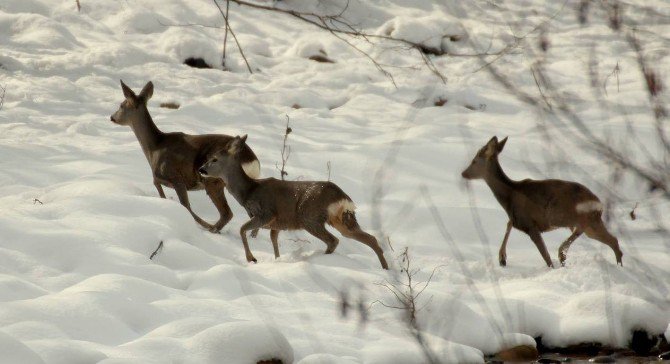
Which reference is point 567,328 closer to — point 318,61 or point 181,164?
point 181,164

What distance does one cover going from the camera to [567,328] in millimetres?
6371

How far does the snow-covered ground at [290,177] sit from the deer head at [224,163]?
519 millimetres

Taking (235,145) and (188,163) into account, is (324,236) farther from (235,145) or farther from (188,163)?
(188,163)

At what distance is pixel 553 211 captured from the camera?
807cm

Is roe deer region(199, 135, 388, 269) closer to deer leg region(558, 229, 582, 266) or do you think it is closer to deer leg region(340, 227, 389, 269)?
deer leg region(340, 227, 389, 269)

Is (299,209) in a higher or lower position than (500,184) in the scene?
lower

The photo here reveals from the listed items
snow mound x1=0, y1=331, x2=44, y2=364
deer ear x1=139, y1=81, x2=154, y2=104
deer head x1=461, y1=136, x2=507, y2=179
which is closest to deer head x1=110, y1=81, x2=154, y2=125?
deer ear x1=139, y1=81, x2=154, y2=104

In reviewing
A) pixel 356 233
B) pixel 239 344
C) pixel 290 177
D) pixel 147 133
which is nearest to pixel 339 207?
pixel 356 233

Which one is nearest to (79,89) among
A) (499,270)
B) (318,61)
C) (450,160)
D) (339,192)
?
(318,61)

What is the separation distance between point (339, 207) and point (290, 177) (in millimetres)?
2400

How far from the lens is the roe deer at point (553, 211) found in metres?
7.98

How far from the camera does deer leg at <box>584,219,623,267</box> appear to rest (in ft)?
26.2

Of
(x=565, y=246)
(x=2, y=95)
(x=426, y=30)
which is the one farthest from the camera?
(x=426, y=30)

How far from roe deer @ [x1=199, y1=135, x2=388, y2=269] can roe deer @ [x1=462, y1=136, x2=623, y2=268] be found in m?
1.24
